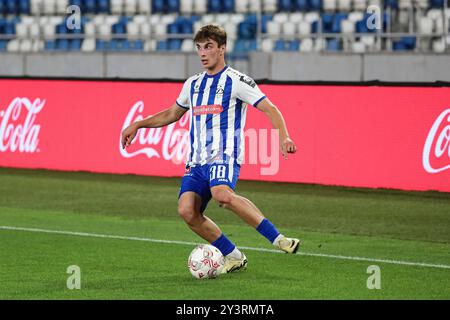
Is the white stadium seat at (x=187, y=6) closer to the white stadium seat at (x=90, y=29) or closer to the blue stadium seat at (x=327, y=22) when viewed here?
the white stadium seat at (x=90, y=29)

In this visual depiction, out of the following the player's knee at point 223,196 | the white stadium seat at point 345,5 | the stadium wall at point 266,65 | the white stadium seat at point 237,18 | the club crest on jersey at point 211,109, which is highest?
the white stadium seat at point 345,5

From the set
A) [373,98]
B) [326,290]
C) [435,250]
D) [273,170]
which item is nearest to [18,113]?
[273,170]

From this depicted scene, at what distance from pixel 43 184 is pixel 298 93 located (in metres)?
4.19

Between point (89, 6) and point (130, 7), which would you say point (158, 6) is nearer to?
point (130, 7)

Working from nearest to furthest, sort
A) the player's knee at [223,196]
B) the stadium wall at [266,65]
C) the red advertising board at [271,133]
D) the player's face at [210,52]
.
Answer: the player's knee at [223,196] → the player's face at [210,52] → the red advertising board at [271,133] → the stadium wall at [266,65]

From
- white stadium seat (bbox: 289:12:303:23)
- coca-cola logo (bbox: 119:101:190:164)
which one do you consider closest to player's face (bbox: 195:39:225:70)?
coca-cola logo (bbox: 119:101:190:164)

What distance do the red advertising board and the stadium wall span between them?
4.68 meters

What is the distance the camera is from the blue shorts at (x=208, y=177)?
953cm

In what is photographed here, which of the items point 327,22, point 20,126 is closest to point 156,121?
point 20,126

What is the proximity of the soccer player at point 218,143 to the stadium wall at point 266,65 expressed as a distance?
12463 mm

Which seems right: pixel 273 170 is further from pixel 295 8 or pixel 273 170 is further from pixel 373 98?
pixel 295 8

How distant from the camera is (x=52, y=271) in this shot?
393 inches

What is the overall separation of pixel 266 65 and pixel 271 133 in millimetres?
6425

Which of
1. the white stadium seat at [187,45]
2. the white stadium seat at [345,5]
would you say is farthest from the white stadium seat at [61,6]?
the white stadium seat at [345,5]
